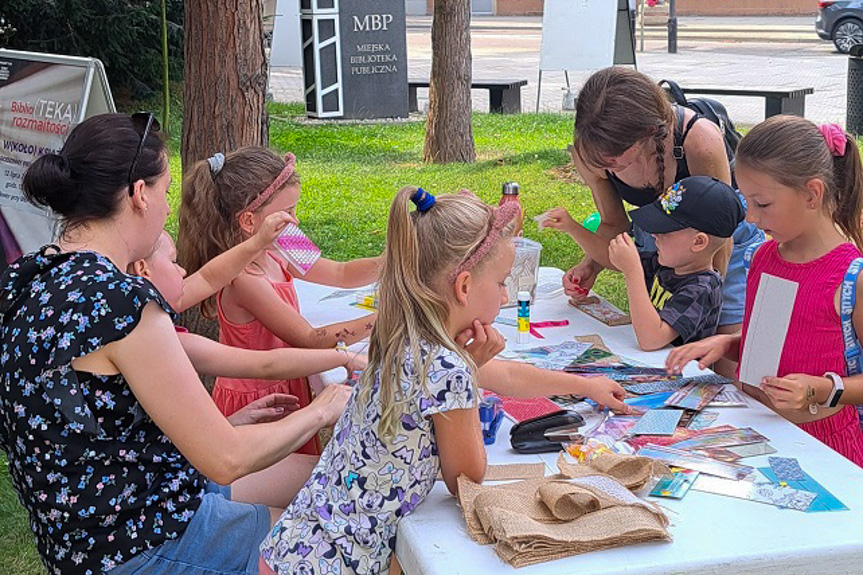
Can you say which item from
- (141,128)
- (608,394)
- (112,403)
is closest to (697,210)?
(608,394)

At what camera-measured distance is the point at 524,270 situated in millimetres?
3311

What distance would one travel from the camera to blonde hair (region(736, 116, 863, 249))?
2.57 m

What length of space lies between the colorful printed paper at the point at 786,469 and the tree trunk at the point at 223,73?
2.68 m

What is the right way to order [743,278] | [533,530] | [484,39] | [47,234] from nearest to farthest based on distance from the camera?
1. [533,530]
2. [743,278]
3. [47,234]
4. [484,39]

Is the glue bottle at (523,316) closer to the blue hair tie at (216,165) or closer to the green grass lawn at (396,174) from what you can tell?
the blue hair tie at (216,165)

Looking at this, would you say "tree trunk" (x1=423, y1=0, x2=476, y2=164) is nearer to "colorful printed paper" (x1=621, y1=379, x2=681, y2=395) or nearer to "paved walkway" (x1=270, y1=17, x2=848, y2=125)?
"paved walkway" (x1=270, y1=17, x2=848, y2=125)

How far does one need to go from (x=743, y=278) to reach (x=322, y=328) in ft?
3.78

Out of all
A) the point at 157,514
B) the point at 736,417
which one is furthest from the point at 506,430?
the point at 157,514

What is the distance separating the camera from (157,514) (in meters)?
2.12

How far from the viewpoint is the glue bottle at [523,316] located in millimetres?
3023

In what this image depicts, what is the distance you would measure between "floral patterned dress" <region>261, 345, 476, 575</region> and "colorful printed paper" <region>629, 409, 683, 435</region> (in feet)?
Result: 1.58

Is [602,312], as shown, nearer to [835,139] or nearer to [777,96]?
[835,139]

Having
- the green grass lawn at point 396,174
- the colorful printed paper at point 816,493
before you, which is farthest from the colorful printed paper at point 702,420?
the green grass lawn at point 396,174

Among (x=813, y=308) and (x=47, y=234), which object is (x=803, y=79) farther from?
(x=813, y=308)
